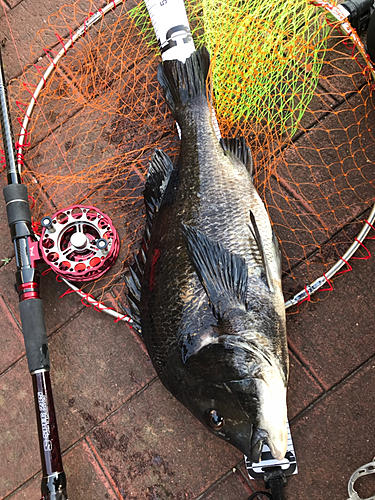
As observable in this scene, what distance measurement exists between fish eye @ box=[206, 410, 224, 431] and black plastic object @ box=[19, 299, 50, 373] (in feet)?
3.60

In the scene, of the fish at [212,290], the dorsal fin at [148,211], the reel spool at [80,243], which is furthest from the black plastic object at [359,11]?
the reel spool at [80,243]

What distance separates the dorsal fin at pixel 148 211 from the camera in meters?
2.38

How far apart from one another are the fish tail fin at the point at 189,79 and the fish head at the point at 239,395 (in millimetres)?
1604

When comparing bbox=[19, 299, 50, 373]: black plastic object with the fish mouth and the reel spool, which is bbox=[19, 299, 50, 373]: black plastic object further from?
the fish mouth

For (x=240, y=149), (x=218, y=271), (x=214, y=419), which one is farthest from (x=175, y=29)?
(x=214, y=419)

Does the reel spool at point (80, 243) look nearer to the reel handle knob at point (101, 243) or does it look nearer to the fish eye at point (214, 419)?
the reel handle knob at point (101, 243)

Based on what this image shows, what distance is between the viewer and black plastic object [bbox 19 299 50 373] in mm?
2410

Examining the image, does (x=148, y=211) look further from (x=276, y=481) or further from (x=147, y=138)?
(x=276, y=481)

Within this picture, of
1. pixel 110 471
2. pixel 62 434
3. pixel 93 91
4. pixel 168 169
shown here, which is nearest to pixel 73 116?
pixel 93 91

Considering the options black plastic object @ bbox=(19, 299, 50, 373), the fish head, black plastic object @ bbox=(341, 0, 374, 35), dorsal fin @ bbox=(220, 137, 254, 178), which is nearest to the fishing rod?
black plastic object @ bbox=(19, 299, 50, 373)

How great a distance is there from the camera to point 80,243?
8.80 ft

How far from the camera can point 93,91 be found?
3.17 meters

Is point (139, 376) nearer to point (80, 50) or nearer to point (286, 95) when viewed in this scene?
point (286, 95)

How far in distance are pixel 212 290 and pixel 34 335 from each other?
1.22 m
